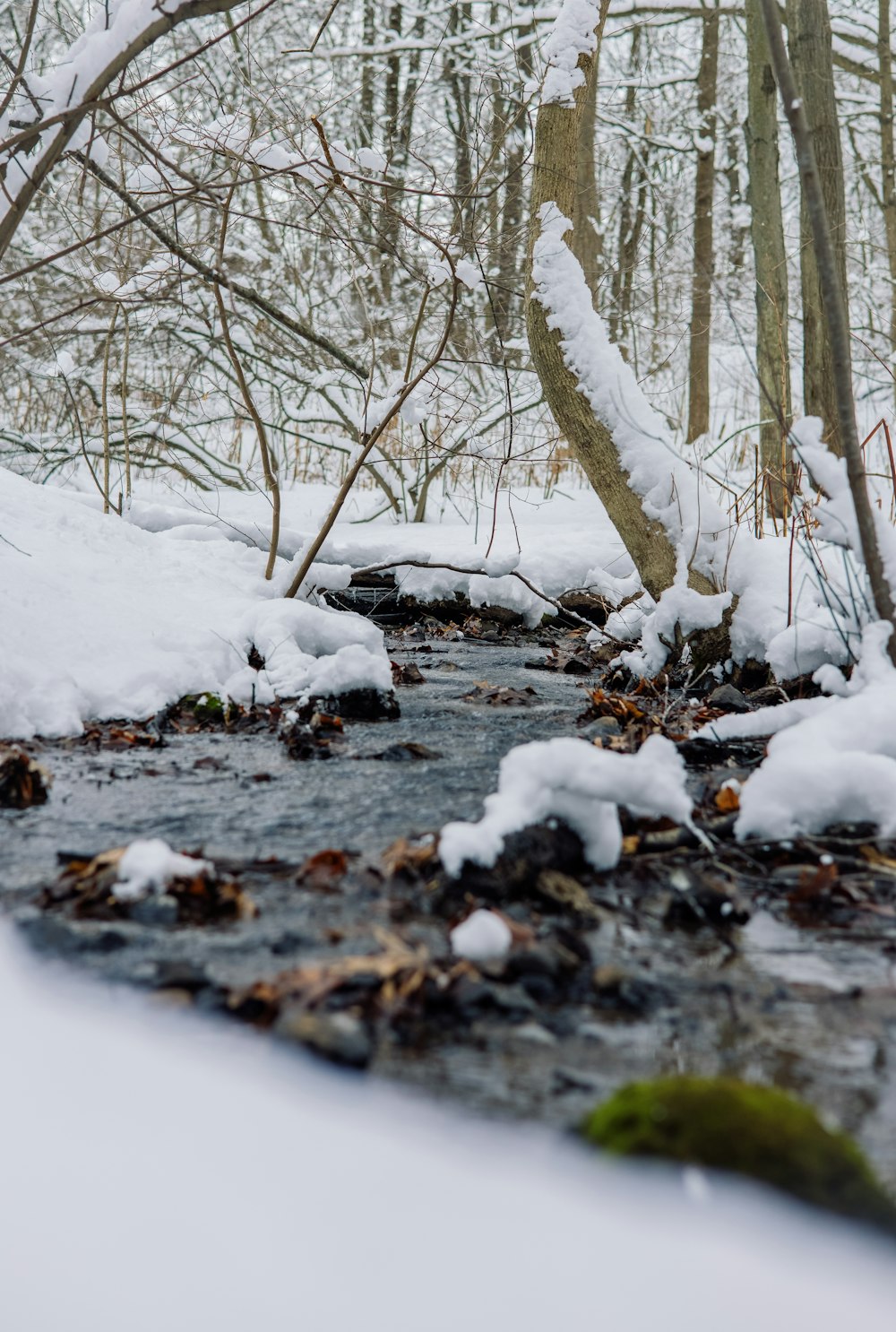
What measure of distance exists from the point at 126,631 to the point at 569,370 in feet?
7.43

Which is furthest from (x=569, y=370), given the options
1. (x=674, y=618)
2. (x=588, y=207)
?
(x=588, y=207)

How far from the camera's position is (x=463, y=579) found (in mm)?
6594

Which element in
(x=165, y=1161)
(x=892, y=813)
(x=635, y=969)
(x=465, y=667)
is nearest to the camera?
(x=165, y=1161)

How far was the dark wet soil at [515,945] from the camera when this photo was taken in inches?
53.1

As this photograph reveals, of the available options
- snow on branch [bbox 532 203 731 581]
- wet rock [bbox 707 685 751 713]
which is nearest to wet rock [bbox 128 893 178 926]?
wet rock [bbox 707 685 751 713]

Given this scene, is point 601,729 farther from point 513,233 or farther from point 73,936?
point 513,233

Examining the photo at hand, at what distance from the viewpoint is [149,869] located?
185 cm

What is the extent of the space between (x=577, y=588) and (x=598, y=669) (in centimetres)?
145

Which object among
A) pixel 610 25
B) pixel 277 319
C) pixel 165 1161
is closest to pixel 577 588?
pixel 277 319

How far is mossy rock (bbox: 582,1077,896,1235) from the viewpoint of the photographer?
106 centimetres

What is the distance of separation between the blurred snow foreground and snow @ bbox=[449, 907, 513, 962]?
1.19ft

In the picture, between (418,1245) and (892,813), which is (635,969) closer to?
(418,1245)

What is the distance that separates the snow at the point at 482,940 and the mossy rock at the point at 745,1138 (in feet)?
1.41

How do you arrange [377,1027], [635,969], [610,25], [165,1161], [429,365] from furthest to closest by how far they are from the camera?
[610,25] → [429,365] → [635,969] → [377,1027] → [165,1161]
